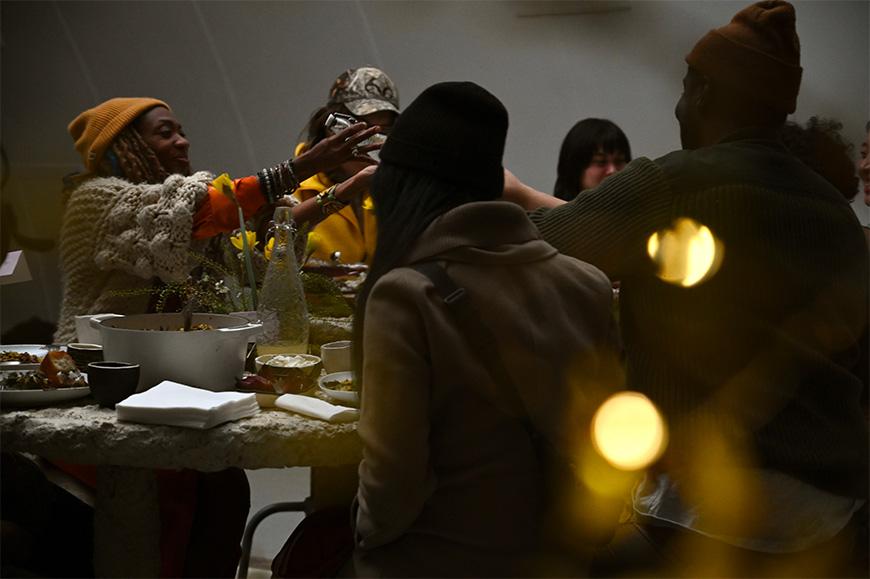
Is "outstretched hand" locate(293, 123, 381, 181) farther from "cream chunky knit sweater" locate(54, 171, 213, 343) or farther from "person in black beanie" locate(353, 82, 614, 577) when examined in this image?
"person in black beanie" locate(353, 82, 614, 577)

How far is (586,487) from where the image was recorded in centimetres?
104

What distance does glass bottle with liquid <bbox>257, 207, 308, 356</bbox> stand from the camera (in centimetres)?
142

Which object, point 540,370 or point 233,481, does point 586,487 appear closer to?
point 540,370

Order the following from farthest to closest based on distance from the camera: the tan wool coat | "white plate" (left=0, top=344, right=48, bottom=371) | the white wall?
the white wall
"white plate" (left=0, top=344, right=48, bottom=371)
the tan wool coat

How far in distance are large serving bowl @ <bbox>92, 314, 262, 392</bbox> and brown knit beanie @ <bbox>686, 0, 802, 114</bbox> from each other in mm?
873

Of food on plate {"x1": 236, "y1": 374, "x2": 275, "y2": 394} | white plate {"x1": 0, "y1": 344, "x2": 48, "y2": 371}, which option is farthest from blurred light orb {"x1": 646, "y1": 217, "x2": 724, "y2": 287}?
white plate {"x1": 0, "y1": 344, "x2": 48, "y2": 371}

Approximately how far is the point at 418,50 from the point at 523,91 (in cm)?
37

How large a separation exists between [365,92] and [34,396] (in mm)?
1533

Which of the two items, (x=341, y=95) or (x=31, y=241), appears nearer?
(x=341, y=95)

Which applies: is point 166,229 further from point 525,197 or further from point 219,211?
point 525,197

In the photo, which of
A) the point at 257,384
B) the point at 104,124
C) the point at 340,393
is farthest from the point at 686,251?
the point at 104,124

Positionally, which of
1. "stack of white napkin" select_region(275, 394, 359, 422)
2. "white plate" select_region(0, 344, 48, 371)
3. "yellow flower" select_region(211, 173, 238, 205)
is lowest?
"stack of white napkin" select_region(275, 394, 359, 422)

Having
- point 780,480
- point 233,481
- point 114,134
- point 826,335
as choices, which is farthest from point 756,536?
point 114,134

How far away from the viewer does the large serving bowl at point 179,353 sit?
123cm
